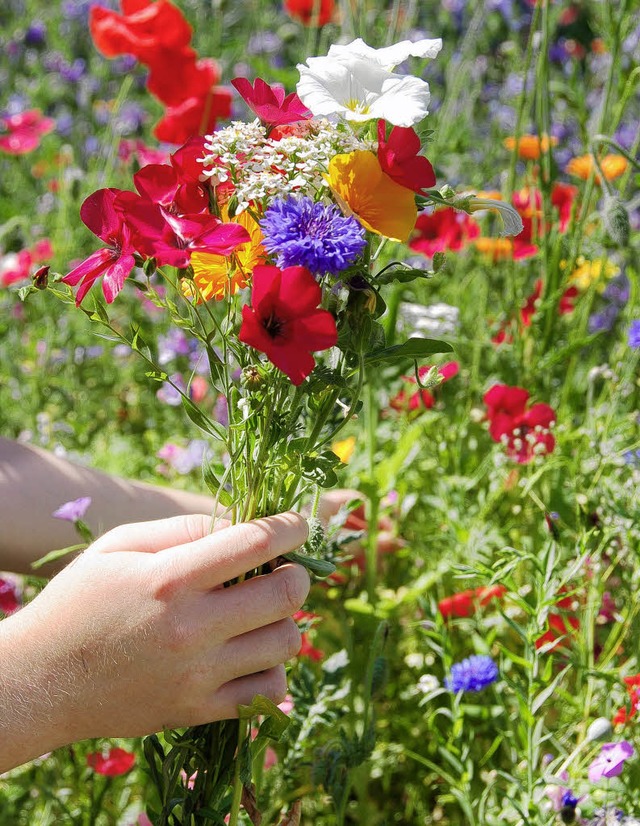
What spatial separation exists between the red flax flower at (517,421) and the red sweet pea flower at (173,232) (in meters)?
0.51

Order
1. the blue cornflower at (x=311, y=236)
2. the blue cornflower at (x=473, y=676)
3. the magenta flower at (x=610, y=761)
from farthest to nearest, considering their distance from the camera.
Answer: the blue cornflower at (x=473, y=676), the magenta flower at (x=610, y=761), the blue cornflower at (x=311, y=236)

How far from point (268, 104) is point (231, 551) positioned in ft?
0.89

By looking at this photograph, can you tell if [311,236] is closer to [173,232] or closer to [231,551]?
[173,232]

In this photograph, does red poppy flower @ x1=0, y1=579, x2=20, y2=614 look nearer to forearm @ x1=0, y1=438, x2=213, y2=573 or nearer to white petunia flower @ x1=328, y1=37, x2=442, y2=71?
forearm @ x1=0, y1=438, x2=213, y2=573

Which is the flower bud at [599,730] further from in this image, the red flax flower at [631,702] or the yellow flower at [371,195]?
the yellow flower at [371,195]

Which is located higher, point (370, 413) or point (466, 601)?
point (370, 413)

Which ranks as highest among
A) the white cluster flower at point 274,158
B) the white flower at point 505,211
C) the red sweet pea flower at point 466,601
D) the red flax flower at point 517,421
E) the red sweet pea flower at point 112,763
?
the white cluster flower at point 274,158

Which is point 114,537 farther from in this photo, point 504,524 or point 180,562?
point 504,524

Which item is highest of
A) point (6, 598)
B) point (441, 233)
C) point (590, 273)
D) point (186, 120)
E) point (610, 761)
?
point (186, 120)

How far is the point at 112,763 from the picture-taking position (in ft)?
3.03

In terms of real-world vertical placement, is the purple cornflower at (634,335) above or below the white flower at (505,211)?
below

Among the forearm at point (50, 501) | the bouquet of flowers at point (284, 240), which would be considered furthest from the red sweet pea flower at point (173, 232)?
the forearm at point (50, 501)

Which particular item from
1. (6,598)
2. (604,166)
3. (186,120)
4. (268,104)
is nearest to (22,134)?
(186,120)

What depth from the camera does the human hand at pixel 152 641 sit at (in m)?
0.61
